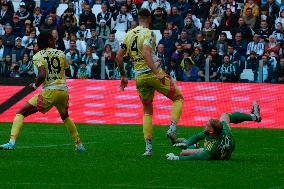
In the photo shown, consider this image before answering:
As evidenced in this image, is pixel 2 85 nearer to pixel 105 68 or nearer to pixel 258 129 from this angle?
pixel 105 68

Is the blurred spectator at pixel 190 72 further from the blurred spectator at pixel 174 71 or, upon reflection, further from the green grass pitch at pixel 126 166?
the green grass pitch at pixel 126 166

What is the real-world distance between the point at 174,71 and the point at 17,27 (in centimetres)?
782

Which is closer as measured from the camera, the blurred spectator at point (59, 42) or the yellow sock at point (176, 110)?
the yellow sock at point (176, 110)

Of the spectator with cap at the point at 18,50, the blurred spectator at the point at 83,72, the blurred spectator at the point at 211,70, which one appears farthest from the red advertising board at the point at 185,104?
the spectator with cap at the point at 18,50

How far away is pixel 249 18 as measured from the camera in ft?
107

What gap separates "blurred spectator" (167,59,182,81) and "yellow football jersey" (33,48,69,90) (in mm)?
13832

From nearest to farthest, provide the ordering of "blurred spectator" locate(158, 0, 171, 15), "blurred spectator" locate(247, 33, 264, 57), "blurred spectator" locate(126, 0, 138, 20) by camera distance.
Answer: "blurred spectator" locate(247, 33, 264, 57) < "blurred spectator" locate(158, 0, 171, 15) < "blurred spectator" locate(126, 0, 138, 20)

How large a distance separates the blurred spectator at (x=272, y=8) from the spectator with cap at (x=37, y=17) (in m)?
8.48

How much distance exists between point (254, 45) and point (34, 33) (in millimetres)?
8171

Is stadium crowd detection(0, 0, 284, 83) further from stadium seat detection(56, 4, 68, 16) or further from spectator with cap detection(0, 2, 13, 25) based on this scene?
stadium seat detection(56, 4, 68, 16)

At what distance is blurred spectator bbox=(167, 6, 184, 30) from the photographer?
110 ft

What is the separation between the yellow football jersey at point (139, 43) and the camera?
16.3 meters

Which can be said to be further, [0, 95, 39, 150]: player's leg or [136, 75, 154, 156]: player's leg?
[0, 95, 39, 150]: player's leg

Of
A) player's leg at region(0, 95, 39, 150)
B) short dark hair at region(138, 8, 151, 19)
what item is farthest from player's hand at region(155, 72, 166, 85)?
player's leg at region(0, 95, 39, 150)
